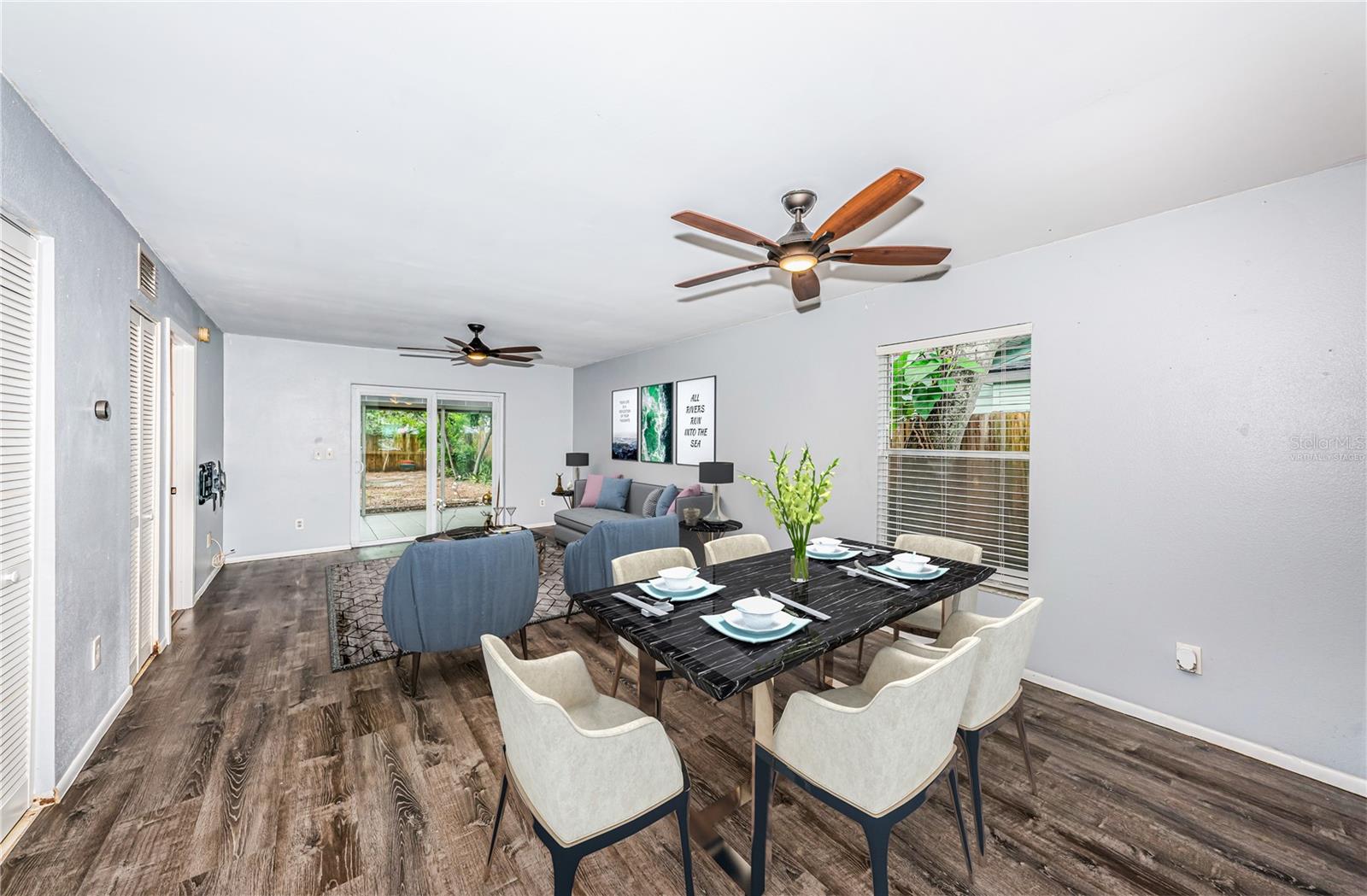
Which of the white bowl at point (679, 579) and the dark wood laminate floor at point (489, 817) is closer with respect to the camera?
the dark wood laminate floor at point (489, 817)

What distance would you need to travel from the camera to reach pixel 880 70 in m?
1.56

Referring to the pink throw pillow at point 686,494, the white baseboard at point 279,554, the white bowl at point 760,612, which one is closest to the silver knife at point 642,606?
the white bowl at point 760,612

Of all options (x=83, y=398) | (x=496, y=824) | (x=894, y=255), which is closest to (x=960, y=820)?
(x=496, y=824)

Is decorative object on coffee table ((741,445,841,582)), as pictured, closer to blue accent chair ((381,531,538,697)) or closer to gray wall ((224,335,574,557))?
blue accent chair ((381,531,538,697))

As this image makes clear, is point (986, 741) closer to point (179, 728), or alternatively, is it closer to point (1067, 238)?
point (1067, 238)

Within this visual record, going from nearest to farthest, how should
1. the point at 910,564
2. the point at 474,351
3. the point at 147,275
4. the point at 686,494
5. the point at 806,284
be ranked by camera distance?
the point at 910,564 → the point at 806,284 → the point at 147,275 → the point at 474,351 → the point at 686,494

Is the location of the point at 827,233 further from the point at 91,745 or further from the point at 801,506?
the point at 91,745

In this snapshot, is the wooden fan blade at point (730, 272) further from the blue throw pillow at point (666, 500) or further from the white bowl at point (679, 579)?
the blue throw pillow at point (666, 500)

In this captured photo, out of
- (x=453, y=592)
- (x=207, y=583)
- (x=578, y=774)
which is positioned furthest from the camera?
(x=207, y=583)

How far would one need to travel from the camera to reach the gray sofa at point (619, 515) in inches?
210

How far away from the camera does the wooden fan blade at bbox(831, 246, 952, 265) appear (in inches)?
87.2

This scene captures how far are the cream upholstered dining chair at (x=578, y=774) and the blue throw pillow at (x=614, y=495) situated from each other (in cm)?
494

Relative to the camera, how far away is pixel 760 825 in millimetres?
1541

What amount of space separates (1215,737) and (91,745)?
5.18 m
